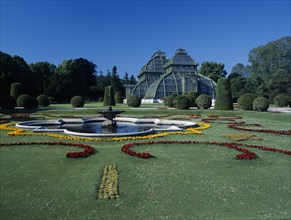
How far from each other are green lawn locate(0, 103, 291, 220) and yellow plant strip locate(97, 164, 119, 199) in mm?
135

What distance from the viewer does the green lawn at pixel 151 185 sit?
189 inches

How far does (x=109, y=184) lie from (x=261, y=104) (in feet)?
78.6

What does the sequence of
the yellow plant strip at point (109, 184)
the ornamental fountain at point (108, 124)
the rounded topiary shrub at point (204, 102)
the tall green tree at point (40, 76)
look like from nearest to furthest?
the yellow plant strip at point (109, 184)
the ornamental fountain at point (108, 124)
the rounded topiary shrub at point (204, 102)
the tall green tree at point (40, 76)

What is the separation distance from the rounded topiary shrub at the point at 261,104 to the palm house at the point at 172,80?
25839mm

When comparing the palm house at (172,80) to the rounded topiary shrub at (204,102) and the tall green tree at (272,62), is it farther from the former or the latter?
the rounded topiary shrub at (204,102)

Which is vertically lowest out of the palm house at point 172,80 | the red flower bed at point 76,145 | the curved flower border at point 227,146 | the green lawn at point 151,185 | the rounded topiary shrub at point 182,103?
the green lawn at point 151,185

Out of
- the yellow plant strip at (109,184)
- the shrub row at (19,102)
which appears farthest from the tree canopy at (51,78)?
the yellow plant strip at (109,184)

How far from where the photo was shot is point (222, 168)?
727 centimetres

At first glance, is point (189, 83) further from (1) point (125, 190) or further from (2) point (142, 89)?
(1) point (125, 190)

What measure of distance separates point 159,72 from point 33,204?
217ft

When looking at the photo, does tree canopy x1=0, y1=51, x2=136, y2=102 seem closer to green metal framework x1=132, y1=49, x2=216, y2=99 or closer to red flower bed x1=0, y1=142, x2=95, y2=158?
green metal framework x1=132, y1=49, x2=216, y2=99

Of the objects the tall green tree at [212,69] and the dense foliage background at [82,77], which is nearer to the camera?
the dense foliage background at [82,77]

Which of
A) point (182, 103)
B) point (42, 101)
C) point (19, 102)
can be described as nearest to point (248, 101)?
point (182, 103)

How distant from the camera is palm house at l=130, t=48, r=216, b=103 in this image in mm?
53312
